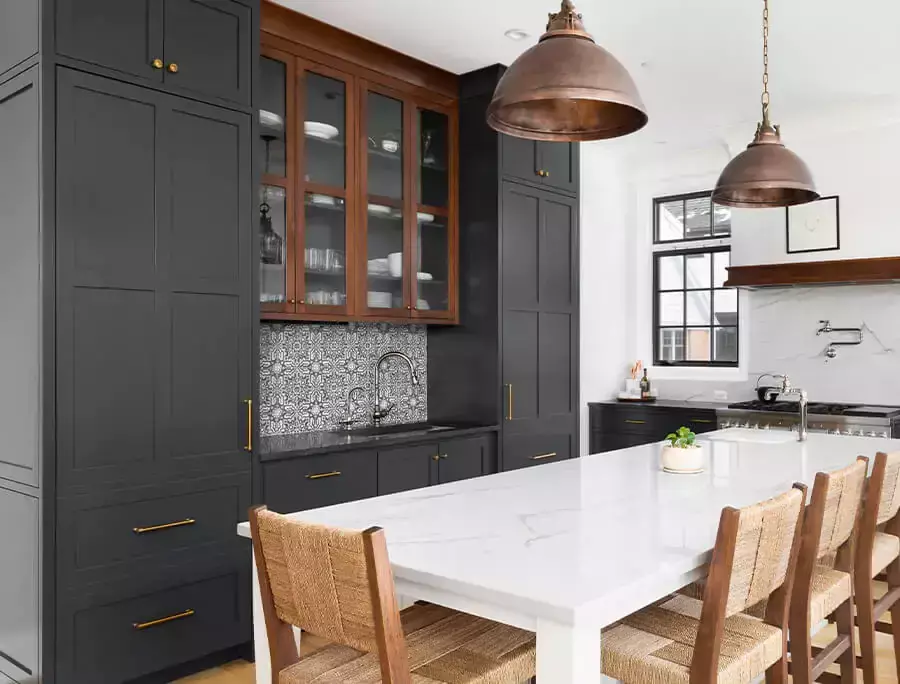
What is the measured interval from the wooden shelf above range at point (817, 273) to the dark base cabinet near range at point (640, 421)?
3.01 ft

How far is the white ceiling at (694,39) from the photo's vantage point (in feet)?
11.6

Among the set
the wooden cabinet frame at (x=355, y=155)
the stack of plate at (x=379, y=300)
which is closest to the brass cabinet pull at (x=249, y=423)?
the wooden cabinet frame at (x=355, y=155)

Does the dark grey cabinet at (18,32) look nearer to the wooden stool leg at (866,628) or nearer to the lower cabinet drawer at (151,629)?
the lower cabinet drawer at (151,629)

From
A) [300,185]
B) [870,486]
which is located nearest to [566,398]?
[300,185]

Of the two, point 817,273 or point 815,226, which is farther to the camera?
point 815,226

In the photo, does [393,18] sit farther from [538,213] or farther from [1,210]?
[1,210]

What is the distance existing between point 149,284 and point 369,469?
1362mm

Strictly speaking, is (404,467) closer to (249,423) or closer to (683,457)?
(249,423)

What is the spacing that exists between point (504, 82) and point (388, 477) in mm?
2327

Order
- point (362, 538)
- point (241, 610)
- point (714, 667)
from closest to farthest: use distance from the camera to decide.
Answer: point (362, 538)
point (714, 667)
point (241, 610)

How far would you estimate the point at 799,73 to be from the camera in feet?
14.3

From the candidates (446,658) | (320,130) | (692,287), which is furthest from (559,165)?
(446,658)

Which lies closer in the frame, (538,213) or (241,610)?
(241,610)

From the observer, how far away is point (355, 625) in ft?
4.98
